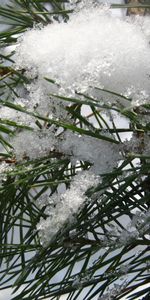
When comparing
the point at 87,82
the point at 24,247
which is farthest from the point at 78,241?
the point at 87,82

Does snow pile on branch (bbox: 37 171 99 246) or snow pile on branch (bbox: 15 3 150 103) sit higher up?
snow pile on branch (bbox: 15 3 150 103)

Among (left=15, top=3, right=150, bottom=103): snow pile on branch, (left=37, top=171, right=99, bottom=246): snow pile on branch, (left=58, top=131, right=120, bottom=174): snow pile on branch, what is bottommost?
(left=37, top=171, right=99, bottom=246): snow pile on branch

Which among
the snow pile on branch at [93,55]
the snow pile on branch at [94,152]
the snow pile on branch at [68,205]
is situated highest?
the snow pile on branch at [93,55]

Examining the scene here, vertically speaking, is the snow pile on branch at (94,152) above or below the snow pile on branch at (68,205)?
above

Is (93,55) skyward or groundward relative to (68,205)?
skyward
